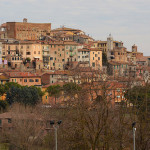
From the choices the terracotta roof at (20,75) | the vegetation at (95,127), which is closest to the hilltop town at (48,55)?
the terracotta roof at (20,75)

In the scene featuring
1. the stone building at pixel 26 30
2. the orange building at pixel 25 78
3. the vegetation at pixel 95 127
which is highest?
the stone building at pixel 26 30

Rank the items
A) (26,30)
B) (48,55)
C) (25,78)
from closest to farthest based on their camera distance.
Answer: (25,78), (48,55), (26,30)

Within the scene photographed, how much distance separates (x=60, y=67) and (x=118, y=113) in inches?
2494

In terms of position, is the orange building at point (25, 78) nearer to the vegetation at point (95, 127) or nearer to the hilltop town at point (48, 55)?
the hilltop town at point (48, 55)

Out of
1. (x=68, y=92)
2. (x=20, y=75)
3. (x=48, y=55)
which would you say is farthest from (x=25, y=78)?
(x=68, y=92)

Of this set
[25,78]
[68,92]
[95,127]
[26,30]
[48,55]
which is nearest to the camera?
[95,127]

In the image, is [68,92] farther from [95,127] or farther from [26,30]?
[26,30]

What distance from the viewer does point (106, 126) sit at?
33.0 metres

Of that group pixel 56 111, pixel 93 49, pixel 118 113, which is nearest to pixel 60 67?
pixel 93 49

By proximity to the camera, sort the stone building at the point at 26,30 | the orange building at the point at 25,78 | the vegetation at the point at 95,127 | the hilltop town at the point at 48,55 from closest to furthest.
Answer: the vegetation at the point at 95,127
the orange building at the point at 25,78
the hilltop town at the point at 48,55
the stone building at the point at 26,30

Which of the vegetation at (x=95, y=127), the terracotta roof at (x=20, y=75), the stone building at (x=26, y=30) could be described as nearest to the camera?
the vegetation at (x=95, y=127)

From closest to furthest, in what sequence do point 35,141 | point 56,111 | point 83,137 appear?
point 83,137 < point 35,141 < point 56,111

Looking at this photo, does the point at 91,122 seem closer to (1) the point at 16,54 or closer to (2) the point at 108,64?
(1) the point at 16,54

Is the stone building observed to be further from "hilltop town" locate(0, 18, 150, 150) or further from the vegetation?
the vegetation
